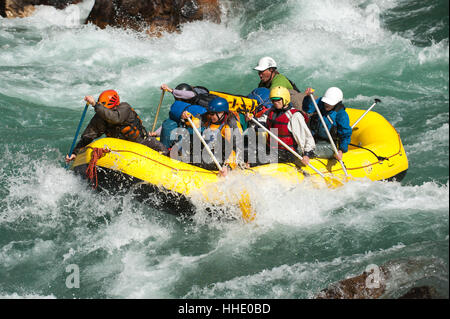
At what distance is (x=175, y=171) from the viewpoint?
6473mm

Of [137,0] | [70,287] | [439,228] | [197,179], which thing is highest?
[137,0]

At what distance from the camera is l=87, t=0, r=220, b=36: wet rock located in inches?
498

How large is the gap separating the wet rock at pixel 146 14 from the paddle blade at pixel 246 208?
299 inches

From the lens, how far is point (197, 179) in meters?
6.46

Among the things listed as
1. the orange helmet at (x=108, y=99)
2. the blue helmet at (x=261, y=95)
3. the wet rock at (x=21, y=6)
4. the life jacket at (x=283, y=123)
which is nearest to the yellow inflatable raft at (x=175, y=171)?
the life jacket at (x=283, y=123)

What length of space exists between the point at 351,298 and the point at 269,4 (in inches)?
421

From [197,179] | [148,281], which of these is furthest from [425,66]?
[148,281]

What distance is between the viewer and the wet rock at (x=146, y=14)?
41.5ft

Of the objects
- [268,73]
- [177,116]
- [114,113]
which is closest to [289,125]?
[177,116]

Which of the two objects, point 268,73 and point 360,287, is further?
point 268,73

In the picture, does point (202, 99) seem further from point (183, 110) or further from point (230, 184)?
point (230, 184)

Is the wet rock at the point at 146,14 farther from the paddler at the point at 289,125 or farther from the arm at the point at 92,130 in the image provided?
the paddler at the point at 289,125

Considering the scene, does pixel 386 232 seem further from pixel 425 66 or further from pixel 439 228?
pixel 425 66

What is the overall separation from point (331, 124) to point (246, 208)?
166 cm
